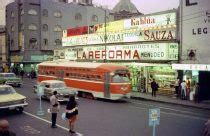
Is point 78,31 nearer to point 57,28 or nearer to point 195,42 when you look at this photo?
point 195,42

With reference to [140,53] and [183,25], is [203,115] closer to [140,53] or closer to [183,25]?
[183,25]

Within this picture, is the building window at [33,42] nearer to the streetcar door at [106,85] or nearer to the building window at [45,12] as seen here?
the building window at [45,12]

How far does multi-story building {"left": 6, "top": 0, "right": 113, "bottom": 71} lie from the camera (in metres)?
72.6

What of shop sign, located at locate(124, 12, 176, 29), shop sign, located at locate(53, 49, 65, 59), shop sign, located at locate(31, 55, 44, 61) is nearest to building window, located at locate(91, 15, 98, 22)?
shop sign, located at locate(31, 55, 44, 61)

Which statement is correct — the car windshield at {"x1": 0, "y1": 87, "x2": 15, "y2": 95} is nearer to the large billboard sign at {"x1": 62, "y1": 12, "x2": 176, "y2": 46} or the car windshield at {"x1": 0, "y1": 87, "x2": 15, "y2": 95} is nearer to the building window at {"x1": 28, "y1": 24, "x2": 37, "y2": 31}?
the large billboard sign at {"x1": 62, "y1": 12, "x2": 176, "y2": 46}

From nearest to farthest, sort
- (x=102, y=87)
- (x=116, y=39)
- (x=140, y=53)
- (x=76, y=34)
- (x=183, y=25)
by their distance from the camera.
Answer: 1. (x=102, y=87)
2. (x=183, y=25)
3. (x=140, y=53)
4. (x=116, y=39)
5. (x=76, y=34)

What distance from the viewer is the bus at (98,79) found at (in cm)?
2890

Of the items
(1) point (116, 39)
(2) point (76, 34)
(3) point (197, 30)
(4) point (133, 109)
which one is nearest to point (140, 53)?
(1) point (116, 39)

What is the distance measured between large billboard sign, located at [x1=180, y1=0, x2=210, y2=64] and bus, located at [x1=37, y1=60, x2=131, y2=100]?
231 inches

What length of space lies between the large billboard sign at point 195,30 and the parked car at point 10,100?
15.5 meters

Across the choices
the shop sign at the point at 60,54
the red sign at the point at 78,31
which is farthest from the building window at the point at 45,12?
the red sign at the point at 78,31

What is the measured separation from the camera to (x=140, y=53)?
120ft

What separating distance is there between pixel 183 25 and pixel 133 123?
49.4ft

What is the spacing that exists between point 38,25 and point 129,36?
128 feet
